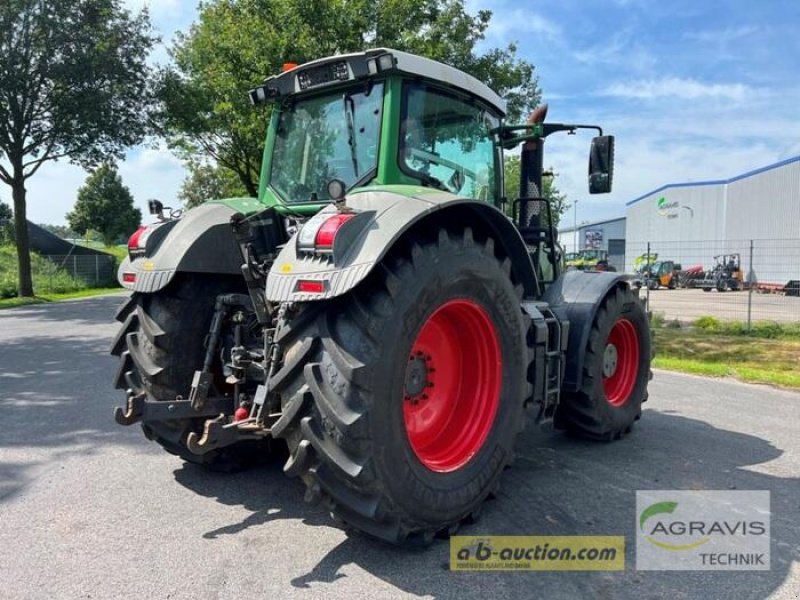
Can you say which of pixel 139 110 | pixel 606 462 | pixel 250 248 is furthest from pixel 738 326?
pixel 139 110

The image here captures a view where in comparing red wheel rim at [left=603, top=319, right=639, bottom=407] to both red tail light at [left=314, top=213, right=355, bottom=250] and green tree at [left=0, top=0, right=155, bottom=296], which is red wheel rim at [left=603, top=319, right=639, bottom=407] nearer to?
red tail light at [left=314, top=213, right=355, bottom=250]

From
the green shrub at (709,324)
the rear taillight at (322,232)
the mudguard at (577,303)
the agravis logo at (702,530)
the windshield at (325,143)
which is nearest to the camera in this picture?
the rear taillight at (322,232)

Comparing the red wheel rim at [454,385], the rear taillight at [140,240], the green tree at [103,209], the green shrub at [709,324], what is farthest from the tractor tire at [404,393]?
the green tree at [103,209]

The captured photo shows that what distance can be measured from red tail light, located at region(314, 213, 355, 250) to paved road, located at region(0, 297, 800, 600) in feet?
4.90

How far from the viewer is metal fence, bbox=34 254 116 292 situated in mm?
24984

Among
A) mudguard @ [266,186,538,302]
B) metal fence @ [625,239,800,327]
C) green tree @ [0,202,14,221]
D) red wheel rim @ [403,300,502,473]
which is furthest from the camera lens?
green tree @ [0,202,14,221]

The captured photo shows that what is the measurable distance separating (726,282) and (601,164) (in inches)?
1196

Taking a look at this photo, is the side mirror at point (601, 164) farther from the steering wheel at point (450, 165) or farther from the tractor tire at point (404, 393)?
the tractor tire at point (404, 393)

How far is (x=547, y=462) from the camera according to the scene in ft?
14.4

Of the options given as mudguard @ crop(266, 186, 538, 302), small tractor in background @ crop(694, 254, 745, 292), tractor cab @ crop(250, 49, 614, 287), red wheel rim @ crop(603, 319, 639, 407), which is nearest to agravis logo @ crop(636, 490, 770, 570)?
red wheel rim @ crop(603, 319, 639, 407)

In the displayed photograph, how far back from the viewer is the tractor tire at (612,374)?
461 centimetres

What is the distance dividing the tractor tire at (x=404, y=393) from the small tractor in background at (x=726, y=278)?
1216 inches

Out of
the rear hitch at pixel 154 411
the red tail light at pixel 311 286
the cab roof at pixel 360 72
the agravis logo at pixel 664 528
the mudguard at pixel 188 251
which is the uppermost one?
the cab roof at pixel 360 72

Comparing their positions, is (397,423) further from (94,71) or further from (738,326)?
(94,71)
